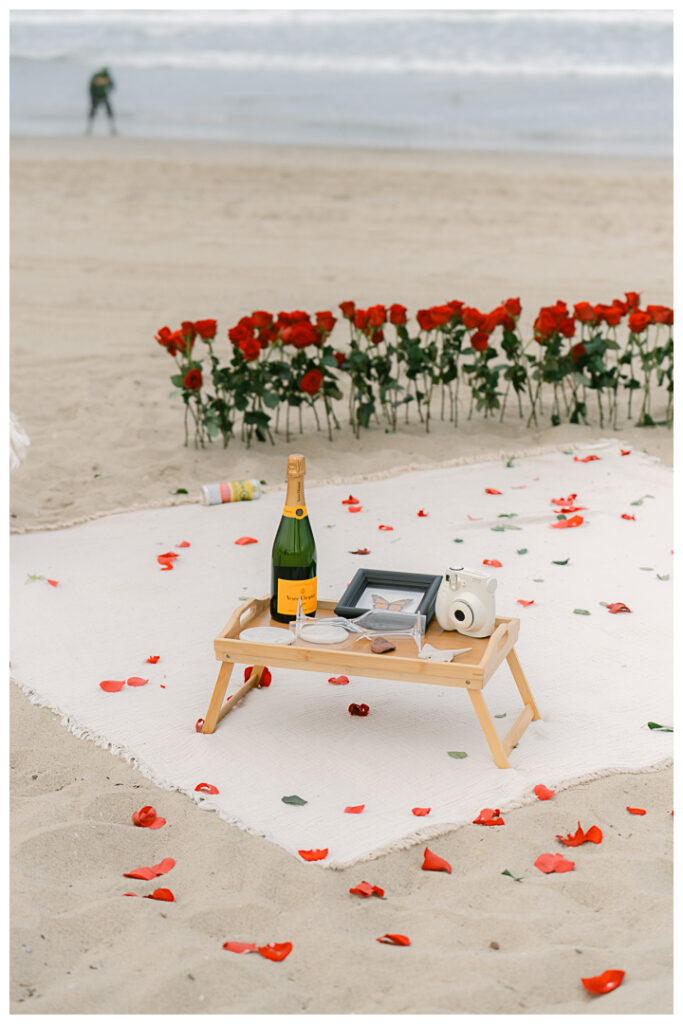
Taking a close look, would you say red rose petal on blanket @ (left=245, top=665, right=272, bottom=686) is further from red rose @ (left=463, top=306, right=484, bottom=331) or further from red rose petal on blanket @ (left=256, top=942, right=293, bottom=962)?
red rose @ (left=463, top=306, right=484, bottom=331)

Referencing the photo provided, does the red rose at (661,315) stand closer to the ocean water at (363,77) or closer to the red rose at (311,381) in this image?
the red rose at (311,381)

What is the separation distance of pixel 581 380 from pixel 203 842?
12.2 feet

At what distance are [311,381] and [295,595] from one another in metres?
2.48

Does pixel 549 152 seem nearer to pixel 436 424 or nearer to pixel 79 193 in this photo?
pixel 79 193

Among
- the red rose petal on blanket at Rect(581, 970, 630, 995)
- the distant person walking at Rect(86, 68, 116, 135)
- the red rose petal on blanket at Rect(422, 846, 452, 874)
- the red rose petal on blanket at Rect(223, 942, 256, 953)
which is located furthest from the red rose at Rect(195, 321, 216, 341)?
the distant person walking at Rect(86, 68, 116, 135)

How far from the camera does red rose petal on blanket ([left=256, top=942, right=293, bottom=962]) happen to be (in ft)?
7.52

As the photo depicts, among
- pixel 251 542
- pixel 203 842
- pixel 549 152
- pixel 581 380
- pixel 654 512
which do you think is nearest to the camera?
pixel 203 842

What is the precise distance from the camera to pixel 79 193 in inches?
475

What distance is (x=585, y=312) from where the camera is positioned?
559 cm

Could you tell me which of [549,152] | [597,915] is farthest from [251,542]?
[549,152]

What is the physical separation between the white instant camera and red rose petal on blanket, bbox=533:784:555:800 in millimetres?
404

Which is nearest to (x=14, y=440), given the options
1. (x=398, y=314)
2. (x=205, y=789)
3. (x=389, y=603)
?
(x=398, y=314)

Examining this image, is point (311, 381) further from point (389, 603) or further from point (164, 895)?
point (164, 895)
